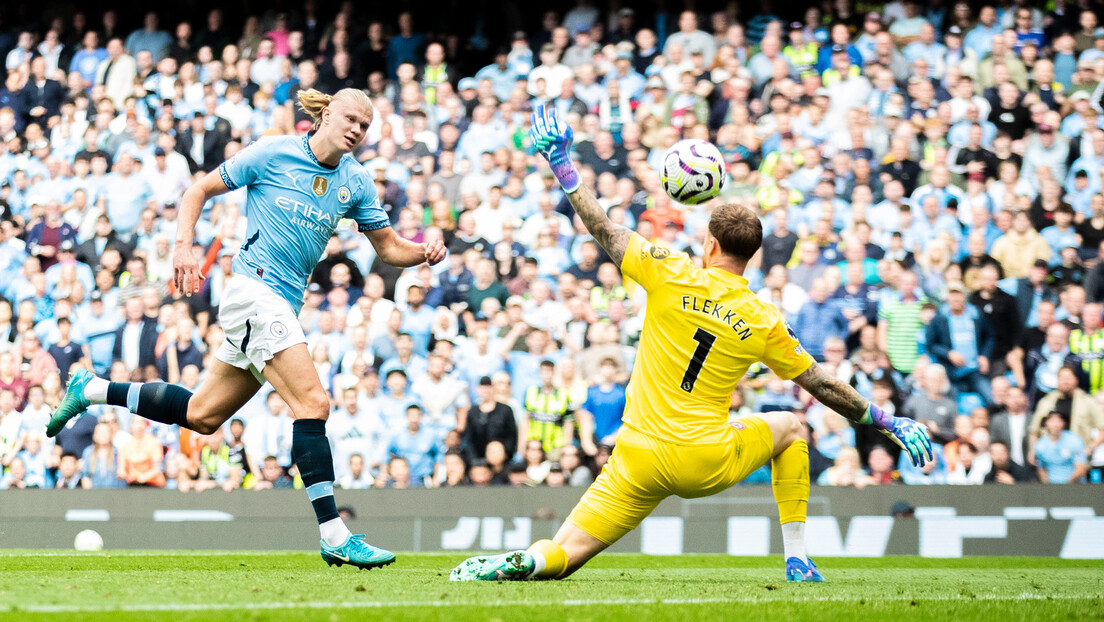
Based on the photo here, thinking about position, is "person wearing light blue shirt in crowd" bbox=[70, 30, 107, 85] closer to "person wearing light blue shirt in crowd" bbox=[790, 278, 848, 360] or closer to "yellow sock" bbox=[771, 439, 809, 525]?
"person wearing light blue shirt in crowd" bbox=[790, 278, 848, 360]

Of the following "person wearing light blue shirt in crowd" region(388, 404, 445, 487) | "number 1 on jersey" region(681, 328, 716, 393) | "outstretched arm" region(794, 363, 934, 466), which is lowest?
"person wearing light blue shirt in crowd" region(388, 404, 445, 487)

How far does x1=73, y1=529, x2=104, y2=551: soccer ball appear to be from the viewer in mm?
11859

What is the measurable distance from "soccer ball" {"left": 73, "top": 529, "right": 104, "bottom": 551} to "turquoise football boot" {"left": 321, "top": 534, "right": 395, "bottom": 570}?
602cm

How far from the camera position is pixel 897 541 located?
11.2 meters

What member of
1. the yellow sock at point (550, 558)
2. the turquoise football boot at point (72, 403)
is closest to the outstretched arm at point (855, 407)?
the yellow sock at point (550, 558)

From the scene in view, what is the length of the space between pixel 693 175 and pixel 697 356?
4.37ft

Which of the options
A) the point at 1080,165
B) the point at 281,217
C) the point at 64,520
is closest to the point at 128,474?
the point at 64,520

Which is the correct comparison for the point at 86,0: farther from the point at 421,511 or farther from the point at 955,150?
the point at 955,150

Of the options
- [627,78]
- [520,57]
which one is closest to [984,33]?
[627,78]

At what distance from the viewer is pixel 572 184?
613cm

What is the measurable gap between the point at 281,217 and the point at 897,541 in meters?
6.71

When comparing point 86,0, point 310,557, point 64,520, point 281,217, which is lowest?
point 64,520

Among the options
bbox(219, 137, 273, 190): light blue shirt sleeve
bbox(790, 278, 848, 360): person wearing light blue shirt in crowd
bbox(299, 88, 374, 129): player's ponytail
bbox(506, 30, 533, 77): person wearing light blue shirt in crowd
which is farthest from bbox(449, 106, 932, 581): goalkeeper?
bbox(506, 30, 533, 77): person wearing light blue shirt in crowd

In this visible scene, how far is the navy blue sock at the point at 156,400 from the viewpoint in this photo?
7289mm
